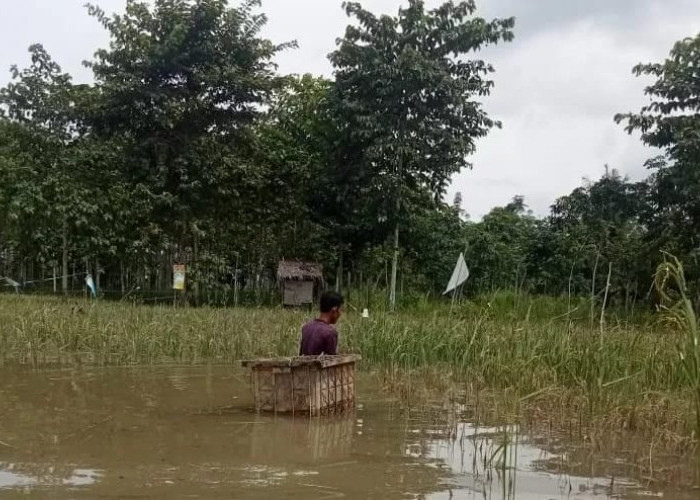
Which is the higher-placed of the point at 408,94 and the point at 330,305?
the point at 408,94

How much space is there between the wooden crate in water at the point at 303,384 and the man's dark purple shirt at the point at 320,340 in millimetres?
228

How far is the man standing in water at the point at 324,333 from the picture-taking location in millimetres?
6070

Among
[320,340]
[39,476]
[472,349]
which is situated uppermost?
[320,340]

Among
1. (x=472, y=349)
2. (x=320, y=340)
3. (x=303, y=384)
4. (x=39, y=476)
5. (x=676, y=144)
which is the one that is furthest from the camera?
(x=676, y=144)

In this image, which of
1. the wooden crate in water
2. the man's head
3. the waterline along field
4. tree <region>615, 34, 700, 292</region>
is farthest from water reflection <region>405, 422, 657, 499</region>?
tree <region>615, 34, 700, 292</region>

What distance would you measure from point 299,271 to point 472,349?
1246cm

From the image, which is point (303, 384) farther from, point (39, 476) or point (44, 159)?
point (44, 159)

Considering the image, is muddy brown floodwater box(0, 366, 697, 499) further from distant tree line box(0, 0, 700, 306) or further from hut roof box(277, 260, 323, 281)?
→ hut roof box(277, 260, 323, 281)

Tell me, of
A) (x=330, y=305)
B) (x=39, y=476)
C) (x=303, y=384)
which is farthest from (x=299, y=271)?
(x=39, y=476)

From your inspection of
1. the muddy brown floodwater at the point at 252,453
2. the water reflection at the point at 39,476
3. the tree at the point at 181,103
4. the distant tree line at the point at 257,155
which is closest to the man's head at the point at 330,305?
the muddy brown floodwater at the point at 252,453

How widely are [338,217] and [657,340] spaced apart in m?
14.3

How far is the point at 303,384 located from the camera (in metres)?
5.80

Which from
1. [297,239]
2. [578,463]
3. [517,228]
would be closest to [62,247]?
[297,239]

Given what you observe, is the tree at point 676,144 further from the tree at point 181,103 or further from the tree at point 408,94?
the tree at point 181,103
